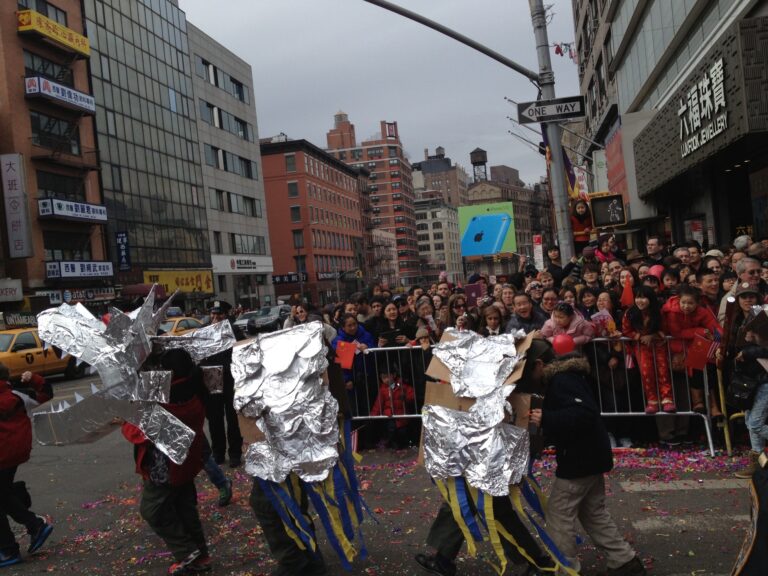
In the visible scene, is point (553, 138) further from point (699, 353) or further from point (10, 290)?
point (10, 290)

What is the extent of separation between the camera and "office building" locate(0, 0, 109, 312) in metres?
31.0

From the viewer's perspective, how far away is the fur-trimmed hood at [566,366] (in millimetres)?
4082

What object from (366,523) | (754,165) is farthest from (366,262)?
(366,523)

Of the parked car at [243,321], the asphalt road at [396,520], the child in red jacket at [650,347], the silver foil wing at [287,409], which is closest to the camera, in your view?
the silver foil wing at [287,409]

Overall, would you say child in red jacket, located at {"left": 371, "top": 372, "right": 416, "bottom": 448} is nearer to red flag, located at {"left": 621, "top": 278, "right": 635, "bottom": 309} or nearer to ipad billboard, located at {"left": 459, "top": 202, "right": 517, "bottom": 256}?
red flag, located at {"left": 621, "top": 278, "right": 635, "bottom": 309}

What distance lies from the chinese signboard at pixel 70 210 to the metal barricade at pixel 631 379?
31234 millimetres

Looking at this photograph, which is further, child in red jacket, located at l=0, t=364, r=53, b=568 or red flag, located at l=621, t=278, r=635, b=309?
red flag, located at l=621, t=278, r=635, b=309

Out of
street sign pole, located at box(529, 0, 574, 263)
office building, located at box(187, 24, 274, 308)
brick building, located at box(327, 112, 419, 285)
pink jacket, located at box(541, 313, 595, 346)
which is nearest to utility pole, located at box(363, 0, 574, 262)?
street sign pole, located at box(529, 0, 574, 263)

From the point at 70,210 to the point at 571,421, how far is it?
34.2m

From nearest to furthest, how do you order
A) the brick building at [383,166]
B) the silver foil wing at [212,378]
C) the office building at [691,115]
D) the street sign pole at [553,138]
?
the silver foil wing at [212,378]
the street sign pole at [553,138]
the office building at [691,115]
the brick building at [383,166]

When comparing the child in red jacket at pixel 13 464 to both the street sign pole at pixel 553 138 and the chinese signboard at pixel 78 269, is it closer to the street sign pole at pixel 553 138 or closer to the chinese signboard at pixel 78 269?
the street sign pole at pixel 553 138

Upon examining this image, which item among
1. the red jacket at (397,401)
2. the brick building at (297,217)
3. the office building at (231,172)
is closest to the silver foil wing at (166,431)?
the red jacket at (397,401)

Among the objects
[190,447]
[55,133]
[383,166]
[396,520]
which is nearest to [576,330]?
[396,520]

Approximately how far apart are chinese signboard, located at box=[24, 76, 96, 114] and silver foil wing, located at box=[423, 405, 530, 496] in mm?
33575
